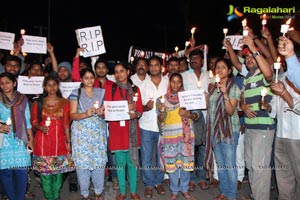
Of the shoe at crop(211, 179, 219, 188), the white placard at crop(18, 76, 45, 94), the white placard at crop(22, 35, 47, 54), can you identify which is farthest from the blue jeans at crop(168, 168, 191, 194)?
the white placard at crop(22, 35, 47, 54)

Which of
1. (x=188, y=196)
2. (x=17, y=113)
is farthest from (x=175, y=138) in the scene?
(x=17, y=113)

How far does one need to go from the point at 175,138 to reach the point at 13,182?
257 cm

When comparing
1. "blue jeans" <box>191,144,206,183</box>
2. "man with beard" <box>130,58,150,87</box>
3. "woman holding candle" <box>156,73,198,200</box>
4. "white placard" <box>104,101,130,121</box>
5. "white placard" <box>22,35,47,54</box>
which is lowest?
"blue jeans" <box>191,144,206,183</box>

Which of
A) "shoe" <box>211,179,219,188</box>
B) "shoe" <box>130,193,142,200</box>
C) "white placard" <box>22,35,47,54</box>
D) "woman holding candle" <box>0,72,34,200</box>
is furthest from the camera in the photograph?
"white placard" <box>22,35,47,54</box>

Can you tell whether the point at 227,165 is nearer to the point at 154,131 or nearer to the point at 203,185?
the point at 203,185

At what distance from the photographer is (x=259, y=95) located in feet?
14.9

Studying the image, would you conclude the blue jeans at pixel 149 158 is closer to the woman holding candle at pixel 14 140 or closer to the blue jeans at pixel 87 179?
the blue jeans at pixel 87 179

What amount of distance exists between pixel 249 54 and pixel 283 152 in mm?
1520

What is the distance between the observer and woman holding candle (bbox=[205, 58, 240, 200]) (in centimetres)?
486

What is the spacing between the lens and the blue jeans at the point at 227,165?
4918mm

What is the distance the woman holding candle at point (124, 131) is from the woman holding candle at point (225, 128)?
1192mm

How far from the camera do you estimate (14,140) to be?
4.80 meters

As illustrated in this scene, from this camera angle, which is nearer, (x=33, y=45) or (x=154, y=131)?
(x=154, y=131)

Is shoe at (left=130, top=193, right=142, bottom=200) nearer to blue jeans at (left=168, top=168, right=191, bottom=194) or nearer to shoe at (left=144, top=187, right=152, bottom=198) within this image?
shoe at (left=144, top=187, right=152, bottom=198)
